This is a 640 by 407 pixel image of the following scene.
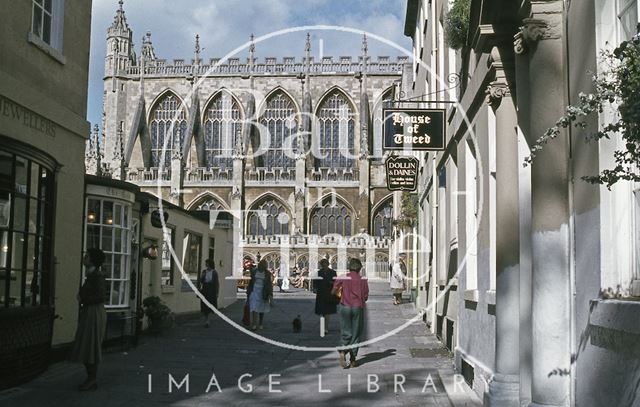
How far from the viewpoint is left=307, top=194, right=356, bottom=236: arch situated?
55.2 m

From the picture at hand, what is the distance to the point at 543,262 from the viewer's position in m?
5.97

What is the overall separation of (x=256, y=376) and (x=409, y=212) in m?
15.8

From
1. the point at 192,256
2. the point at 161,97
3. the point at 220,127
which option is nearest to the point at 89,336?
the point at 192,256

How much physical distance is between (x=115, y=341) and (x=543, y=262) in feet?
33.9

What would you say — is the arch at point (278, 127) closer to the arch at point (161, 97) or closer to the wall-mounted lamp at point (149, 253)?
the arch at point (161, 97)

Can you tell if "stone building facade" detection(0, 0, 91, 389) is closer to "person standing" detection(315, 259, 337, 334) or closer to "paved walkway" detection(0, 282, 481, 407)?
"paved walkway" detection(0, 282, 481, 407)

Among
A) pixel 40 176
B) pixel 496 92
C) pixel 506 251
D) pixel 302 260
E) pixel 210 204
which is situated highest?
pixel 210 204

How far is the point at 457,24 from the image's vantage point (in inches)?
428

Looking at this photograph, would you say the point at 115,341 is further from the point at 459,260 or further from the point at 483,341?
the point at 483,341

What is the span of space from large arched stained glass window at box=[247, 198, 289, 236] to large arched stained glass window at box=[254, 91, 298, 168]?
12.0 ft

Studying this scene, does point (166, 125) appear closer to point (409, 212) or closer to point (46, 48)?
point (409, 212)

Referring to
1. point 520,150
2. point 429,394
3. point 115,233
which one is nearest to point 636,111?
point 520,150

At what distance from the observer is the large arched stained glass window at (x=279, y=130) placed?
195 feet

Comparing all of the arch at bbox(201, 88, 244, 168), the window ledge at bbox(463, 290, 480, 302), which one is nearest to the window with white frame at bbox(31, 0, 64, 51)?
the window ledge at bbox(463, 290, 480, 302)
